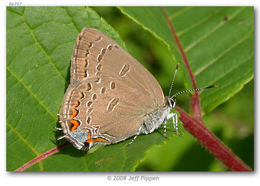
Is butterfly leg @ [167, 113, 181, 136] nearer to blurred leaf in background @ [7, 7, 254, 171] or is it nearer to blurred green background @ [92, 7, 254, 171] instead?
blurred leaf in background @ [7, 7, 254, 171]

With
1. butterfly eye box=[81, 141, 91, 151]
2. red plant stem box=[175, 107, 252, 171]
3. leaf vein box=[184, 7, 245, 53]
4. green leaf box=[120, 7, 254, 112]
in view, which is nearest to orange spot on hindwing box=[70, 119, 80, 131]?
butterfly eye box=[81, 141, 91, 151]

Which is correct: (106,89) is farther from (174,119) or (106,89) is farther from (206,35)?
Result: (206,35)

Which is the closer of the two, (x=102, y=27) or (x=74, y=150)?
(x=74, y=150)

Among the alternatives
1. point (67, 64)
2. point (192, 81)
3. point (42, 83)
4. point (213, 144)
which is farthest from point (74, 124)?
point (192, 81)

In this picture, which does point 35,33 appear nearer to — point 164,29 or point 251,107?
point 164,29

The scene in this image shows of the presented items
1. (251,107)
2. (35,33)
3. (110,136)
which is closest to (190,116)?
(110,136)
